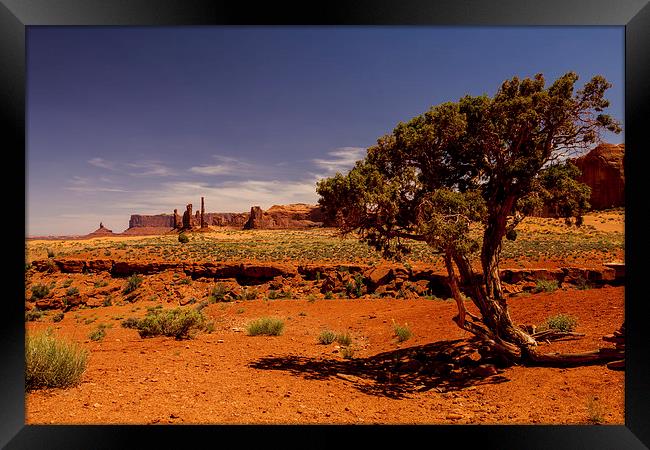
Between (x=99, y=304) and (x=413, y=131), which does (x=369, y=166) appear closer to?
(x=413, y=131)

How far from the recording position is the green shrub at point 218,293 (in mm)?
18100

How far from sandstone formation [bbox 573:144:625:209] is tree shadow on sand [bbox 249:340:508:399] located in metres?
48.7

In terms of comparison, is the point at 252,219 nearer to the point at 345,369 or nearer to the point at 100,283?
the point at 100,283

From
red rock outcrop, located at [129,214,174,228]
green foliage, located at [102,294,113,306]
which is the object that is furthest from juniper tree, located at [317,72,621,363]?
red rock outcrop, located at [129,214,174,228]

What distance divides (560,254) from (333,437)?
2630 cm

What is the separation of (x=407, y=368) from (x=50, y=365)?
6.26 metres

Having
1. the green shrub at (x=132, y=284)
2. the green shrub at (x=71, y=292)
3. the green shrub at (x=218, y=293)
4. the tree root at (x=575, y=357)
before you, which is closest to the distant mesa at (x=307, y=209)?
the tree root at (x=575, y=357)

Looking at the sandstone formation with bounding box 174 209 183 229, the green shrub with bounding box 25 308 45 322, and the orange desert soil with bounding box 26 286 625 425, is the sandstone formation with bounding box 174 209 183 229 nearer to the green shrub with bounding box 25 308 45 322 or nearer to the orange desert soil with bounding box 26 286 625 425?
the green shrub with bounding box 25 308 45 322

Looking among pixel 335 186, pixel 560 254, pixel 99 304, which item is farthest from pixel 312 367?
pixel 560 254

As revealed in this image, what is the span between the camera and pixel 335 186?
6.38 meters

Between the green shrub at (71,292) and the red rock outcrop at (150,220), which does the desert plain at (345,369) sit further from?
the red rock outcrop at (150,220)

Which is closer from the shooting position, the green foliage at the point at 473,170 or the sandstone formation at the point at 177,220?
the green foliage at the point at 473,170

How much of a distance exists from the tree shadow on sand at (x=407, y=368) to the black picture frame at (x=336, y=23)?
2051mm
